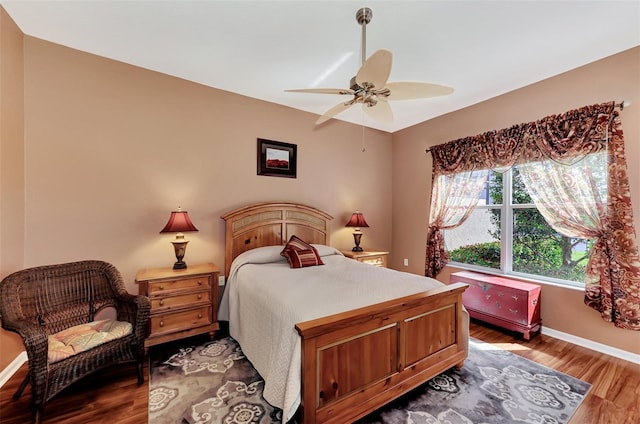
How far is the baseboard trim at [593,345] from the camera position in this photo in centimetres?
245

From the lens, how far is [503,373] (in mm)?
2260

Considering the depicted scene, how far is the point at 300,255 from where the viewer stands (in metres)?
3.03

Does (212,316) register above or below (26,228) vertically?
below

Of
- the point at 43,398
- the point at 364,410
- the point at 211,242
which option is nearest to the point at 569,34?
the point at 364,410

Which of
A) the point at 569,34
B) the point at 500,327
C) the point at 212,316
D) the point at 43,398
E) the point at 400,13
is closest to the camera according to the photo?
the point at 43,398

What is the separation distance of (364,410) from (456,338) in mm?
1097

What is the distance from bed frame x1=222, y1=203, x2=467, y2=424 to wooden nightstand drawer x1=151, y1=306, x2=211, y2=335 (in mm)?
1657

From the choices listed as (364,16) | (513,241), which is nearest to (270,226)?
(364,16)

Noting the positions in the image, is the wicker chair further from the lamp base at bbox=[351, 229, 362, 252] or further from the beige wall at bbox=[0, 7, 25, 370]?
the lamp base at bbox=[351, 229, 362, 252]

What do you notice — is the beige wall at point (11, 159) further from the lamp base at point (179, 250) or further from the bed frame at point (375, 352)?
the bed frame at point (375, 352)

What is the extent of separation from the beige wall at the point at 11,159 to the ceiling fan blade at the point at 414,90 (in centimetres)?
302

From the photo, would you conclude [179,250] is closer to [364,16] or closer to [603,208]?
[364,16]

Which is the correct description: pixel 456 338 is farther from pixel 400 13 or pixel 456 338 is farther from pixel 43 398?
pixel 43 398

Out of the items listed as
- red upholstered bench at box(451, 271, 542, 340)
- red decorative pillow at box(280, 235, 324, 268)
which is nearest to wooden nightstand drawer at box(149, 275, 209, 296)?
red decorative pillow at box(280, 235, 324, 268)
